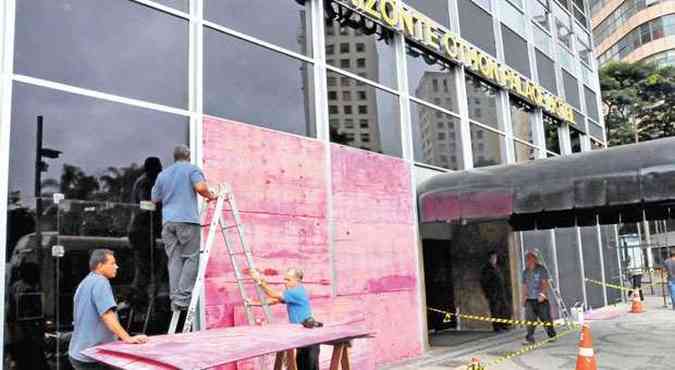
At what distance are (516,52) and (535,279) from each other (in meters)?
7.19

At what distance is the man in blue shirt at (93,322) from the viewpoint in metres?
4.32

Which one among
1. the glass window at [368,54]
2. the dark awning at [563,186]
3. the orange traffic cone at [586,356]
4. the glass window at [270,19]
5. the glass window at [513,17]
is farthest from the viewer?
the glass window at [513,17]

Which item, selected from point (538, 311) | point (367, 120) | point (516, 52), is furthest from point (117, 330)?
point (516, 52)

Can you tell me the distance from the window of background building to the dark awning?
4.64m

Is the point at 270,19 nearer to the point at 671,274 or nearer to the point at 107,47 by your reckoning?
the point at 107,47

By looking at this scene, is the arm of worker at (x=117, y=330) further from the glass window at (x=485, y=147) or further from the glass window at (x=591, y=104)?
the glass window at (x=591, y=104)

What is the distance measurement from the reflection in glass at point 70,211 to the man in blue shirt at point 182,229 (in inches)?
37.3

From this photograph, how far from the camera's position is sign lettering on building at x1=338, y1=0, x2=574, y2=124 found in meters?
10.5

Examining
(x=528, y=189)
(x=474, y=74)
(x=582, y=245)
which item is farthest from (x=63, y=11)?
(x=582, y=245)

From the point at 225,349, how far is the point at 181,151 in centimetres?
263

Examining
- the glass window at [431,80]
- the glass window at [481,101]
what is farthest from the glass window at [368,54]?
the glass window at [481,101]

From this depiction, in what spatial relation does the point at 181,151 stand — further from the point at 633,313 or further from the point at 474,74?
the point at 633,313

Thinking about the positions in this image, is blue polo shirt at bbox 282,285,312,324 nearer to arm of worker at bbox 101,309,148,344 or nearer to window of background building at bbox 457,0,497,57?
arm of worker at bbox 101,309,148,344

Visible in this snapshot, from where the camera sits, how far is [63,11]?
20.1ft
